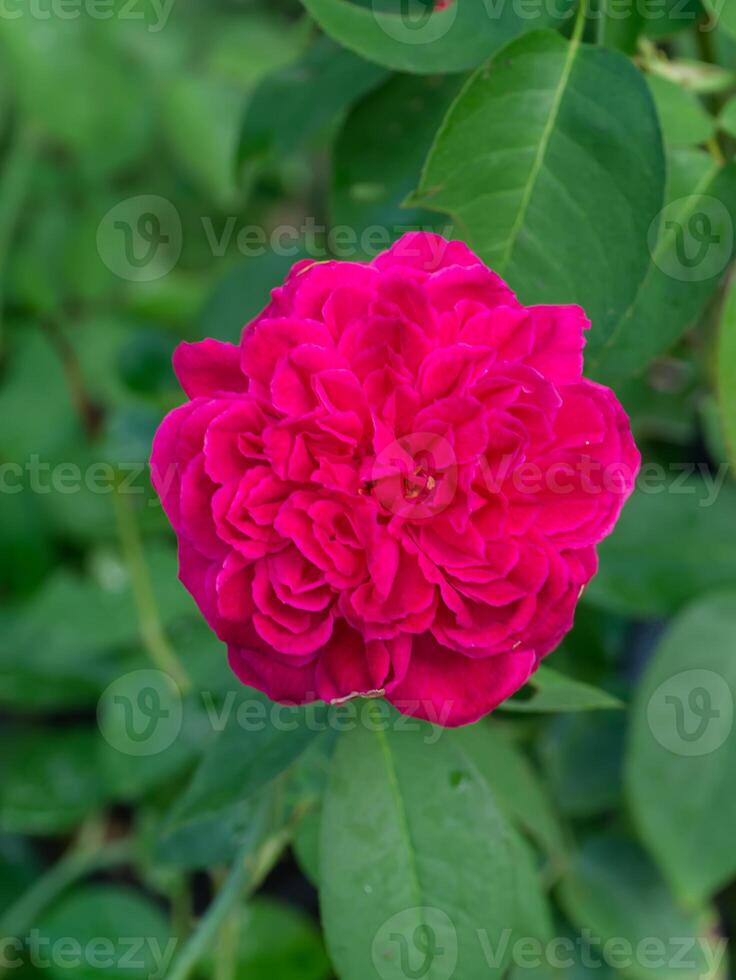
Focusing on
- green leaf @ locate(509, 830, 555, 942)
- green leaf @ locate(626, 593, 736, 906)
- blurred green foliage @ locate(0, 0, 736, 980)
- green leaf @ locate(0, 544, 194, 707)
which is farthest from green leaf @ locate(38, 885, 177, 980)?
green leaf @ locate(626, 593, 736, 906)

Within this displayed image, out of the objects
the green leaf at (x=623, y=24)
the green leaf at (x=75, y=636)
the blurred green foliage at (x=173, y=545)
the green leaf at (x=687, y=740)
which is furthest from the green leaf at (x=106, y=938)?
the green leaf at (x=623, y=24)

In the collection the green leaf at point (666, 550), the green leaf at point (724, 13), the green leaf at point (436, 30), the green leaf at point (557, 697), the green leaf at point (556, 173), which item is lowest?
the green leaf at point (666, 550)

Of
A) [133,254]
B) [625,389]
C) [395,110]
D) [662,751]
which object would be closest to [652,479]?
[625,389]

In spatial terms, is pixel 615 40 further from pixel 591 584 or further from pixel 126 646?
pixel 126 646

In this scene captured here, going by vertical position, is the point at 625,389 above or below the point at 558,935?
above

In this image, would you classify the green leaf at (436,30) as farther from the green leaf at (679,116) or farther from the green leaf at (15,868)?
the green leaf at (15,868)

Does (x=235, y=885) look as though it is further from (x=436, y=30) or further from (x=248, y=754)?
(x=436, y=30)
